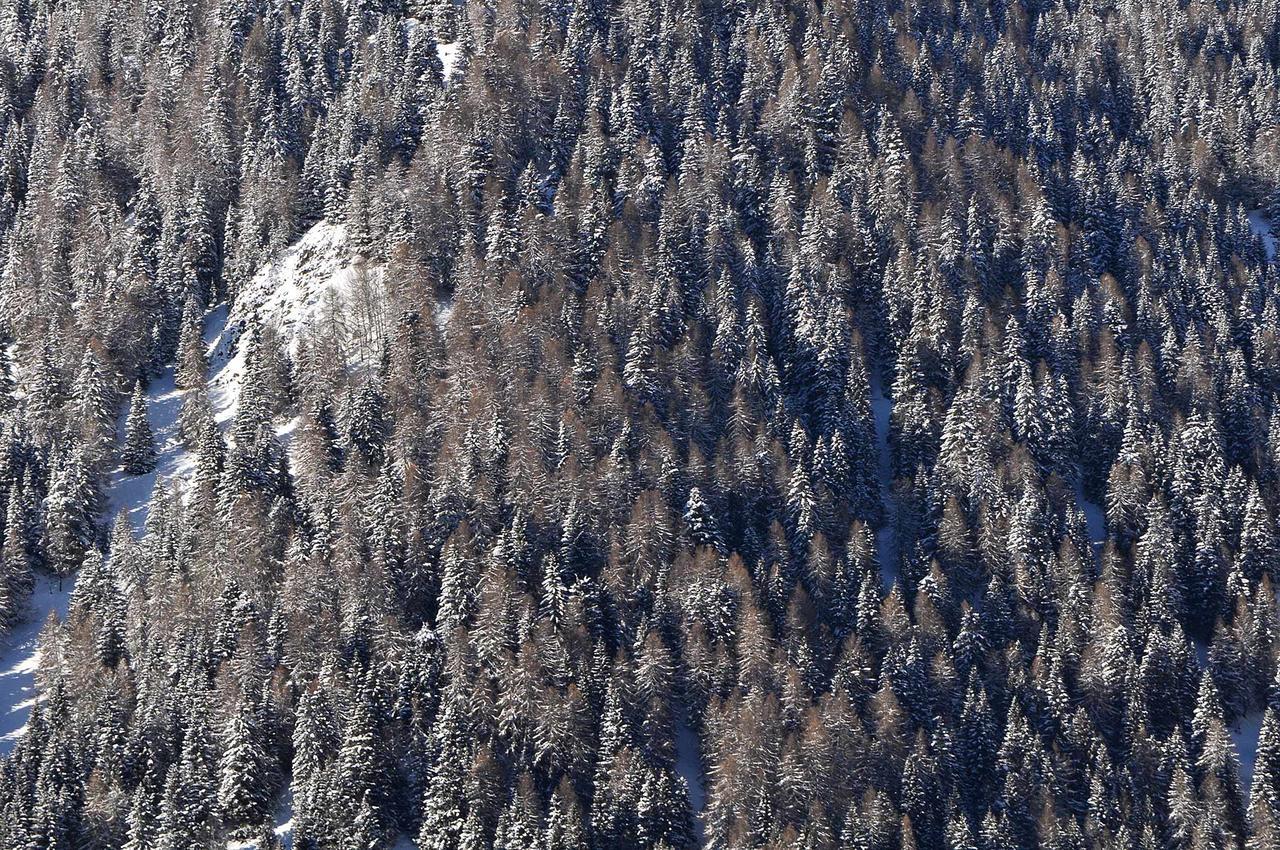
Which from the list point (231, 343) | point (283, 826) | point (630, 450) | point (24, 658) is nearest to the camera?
point (283, 826)

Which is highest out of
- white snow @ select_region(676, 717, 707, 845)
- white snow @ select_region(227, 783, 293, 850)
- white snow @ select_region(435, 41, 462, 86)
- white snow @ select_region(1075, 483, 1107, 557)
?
white snow @ select_region(435, 41, 462, 86)

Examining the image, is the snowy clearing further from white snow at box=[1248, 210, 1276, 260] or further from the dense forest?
white snow at box=[1248, 210, 1276, 260]

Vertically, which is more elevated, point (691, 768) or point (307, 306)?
point (307, 306)

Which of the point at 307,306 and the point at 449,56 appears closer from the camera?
the point at 307,306

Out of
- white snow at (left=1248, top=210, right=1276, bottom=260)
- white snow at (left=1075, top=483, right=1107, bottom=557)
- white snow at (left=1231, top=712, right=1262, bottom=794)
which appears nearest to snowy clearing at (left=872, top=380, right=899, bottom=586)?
white snow at (left=1075, top=483, right=1107, bottom=557)

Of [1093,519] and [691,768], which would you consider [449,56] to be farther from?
[691,768]

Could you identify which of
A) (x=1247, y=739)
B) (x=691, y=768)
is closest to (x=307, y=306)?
(x=691, y=768)

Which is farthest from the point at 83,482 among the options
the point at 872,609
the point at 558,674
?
the point at 872,609
